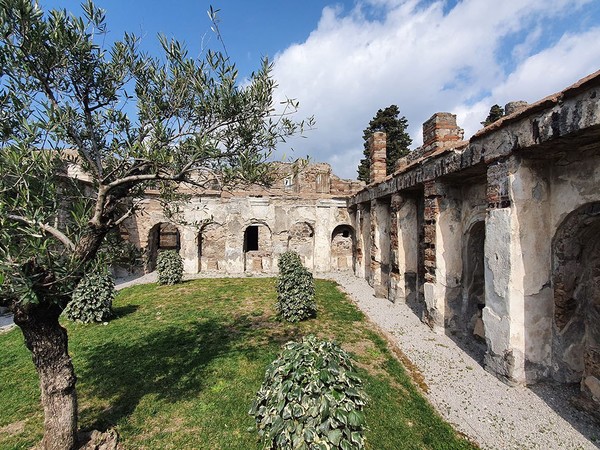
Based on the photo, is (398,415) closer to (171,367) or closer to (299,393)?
(299,393)

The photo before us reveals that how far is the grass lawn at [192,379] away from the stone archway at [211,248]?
803 cm

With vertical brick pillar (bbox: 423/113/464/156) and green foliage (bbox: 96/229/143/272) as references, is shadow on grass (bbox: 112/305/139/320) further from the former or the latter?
vertical brick pillar (bbox: 423/113/464/156)

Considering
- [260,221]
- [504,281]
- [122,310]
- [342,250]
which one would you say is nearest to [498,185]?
[504,281]

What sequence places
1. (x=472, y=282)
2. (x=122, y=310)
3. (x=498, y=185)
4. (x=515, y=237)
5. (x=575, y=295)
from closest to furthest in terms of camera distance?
(x=575, y=295) → (x=515, y=237) → (x=498, y=185) → (x=472, y=282) → (x=122, y=310)

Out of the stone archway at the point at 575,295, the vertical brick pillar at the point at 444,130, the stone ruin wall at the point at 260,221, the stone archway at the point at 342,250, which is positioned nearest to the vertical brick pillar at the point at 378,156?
the stone ruin wall at the point at 260,221

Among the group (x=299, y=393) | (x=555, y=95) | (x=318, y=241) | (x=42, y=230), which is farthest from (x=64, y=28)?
(x=318, y=241)

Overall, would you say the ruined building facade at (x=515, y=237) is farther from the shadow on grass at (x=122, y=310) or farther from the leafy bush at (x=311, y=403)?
the shadow on grass at (x=122, y=310)

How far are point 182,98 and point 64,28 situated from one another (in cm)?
142

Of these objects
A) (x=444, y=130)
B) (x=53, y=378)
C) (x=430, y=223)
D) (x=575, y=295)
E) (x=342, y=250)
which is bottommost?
(x=53, y=378)

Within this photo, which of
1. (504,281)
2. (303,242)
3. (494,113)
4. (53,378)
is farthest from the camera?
(494,113)

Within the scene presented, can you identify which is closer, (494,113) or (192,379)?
(192,379)

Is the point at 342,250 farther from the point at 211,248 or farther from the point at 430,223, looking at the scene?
the point at 430,223

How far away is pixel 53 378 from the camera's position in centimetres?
388

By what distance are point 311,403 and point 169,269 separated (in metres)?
13.0
